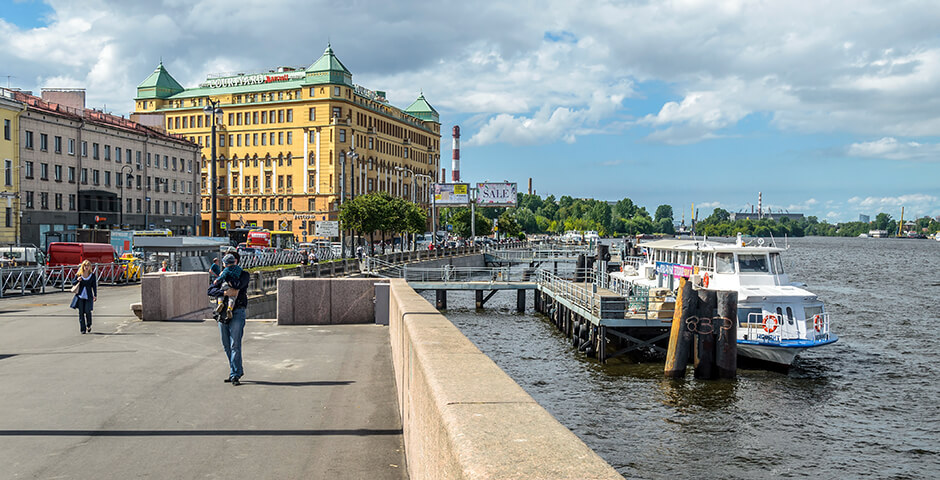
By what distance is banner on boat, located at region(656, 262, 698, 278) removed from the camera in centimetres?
3203

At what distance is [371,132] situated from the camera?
4154 inches

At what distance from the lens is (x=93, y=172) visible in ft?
216

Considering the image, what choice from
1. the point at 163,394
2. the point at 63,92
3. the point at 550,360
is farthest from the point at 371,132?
the point at 163,394

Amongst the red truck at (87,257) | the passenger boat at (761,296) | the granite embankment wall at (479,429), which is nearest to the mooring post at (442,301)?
the passenger boat at (761,296)

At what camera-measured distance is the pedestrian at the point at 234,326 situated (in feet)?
33.4

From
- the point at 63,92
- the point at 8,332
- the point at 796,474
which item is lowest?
the point at 796,474

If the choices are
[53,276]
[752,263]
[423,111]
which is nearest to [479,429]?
[752,263]

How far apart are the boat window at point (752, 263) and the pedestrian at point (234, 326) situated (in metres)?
23.2

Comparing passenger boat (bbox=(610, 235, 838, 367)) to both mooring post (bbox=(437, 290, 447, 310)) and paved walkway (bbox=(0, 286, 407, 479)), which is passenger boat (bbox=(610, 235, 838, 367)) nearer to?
paved walkway (bbox=(0, 286, 407, 479))

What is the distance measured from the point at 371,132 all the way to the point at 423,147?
78.5 ft

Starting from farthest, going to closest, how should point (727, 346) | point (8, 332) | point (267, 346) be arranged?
point (727, 346)
point (8, 332)
point (267, 346)

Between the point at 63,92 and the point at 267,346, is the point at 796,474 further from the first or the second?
the point at 63,92

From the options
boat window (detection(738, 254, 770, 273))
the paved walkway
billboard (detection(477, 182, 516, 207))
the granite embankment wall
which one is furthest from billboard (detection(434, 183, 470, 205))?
the granite embankment wall

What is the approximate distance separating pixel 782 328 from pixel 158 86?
97.9 metres
